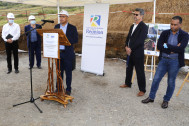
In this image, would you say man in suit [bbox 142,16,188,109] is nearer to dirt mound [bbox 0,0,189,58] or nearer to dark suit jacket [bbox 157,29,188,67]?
dark suit jacket [bbox 157,29,188,67]

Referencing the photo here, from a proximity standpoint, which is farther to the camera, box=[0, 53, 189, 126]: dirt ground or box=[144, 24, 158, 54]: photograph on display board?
box=[144, 24, 158, 54]: photograph on display board

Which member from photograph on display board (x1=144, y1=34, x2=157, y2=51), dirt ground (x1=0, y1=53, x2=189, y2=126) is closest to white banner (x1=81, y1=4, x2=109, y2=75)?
dirt ground (x1=0, y1=53, x2=189, y2=126)

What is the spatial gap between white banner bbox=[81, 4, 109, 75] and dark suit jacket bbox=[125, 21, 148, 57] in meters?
1.53

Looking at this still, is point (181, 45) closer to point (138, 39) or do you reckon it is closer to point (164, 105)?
point (138, 39)

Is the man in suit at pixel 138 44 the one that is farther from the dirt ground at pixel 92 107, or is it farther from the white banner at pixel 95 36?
the white banner at pixel 95 36

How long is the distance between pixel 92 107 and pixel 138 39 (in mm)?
1933

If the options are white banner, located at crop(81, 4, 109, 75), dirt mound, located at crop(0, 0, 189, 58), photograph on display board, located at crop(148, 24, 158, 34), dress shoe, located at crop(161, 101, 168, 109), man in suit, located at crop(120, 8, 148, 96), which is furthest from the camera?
dirt mound, located at crop(0, 0, 189, 58)

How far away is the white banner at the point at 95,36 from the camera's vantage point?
5.38 meters

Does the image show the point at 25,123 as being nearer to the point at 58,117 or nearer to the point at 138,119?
the point at 58,117

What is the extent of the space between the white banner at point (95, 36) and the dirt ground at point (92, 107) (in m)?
0.74

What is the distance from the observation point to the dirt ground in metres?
3.13

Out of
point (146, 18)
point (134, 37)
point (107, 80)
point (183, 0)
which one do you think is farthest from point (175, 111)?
point (183, 0)

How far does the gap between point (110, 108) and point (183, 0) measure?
34.8ft

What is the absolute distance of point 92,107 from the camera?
3666 millimetres
